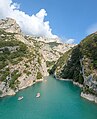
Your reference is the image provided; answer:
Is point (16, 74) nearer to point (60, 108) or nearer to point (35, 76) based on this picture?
point (35, 76)

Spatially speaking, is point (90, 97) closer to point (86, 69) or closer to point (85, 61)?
point (86, 69)

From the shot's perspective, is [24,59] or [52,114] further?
[24,59]

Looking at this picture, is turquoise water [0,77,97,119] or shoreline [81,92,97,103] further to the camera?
shoreline [81,92,97,103]

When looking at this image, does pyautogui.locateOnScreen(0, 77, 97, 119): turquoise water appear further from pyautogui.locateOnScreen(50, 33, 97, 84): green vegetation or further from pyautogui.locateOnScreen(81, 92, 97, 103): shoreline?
pyautogui.locateOnScreen(50, 33, 97, 84): green vegetation

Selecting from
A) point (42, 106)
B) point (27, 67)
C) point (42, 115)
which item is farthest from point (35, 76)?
point (42, 115)

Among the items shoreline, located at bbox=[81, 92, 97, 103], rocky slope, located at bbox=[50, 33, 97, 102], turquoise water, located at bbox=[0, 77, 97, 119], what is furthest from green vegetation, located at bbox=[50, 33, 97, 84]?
turquoise water, located at bbox=[0, 77, 97, 119]

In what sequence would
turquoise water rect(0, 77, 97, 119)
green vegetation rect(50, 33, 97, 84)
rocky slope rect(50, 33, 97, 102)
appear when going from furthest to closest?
green vegetation rect(50, 33, 97, 84) < rocky slope rect(50, 33, 97, 102) < turquoise water rect(0, 77, 97, 119)

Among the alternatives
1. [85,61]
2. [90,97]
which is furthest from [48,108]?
[85,61]

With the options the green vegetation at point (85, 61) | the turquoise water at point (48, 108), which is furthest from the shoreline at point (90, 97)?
the green vegetation at point (85, 61)

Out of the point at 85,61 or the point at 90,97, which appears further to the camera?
the point at 85,61

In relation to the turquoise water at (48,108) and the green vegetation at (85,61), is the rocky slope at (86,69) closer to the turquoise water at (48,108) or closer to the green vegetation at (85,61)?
the green vegetation at (85,61)

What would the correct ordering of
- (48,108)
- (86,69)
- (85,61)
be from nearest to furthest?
(48,108) < (86,69) < (85,61)
